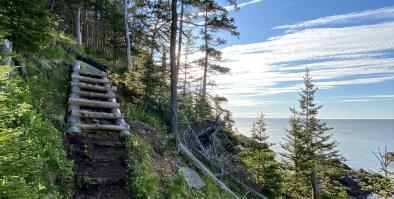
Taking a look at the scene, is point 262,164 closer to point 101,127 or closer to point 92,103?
point 92,103

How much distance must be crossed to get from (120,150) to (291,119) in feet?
59.9

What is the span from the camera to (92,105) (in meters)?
10.7

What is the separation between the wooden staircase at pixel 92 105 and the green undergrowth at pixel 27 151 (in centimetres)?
93

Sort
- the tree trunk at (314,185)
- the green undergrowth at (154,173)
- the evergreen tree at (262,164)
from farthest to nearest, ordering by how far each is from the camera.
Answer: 1. the tree trunk at (314,185)
2. the evergreen tree at (262,164)
3. the green undergrowth at (154,173)

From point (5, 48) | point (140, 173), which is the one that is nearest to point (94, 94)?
point (5, 48)

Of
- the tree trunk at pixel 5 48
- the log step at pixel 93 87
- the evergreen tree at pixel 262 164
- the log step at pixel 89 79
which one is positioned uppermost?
the tree trunk at pixel 5 48

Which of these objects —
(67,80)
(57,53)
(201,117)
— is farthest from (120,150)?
(201,117)

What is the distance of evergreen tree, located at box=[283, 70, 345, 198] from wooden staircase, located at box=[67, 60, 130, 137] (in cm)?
Result: 1578

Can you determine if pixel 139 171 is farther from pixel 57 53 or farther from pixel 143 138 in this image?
pixel 57 53

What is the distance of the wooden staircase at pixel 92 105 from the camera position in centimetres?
966

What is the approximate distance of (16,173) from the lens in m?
3.68

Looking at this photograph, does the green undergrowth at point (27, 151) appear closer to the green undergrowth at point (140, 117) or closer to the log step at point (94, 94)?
the log step at point (94, 94)

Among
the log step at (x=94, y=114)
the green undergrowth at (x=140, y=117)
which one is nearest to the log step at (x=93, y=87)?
the green undergrowth at (x=140, y=117)

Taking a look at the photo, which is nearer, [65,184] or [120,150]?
[65,184]
